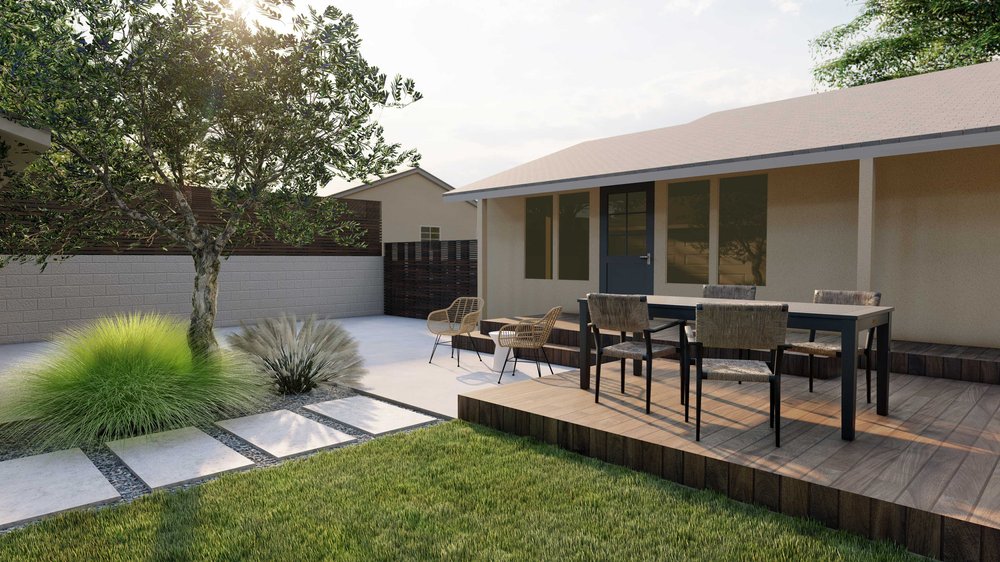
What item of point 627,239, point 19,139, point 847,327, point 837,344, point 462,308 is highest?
point 19,139

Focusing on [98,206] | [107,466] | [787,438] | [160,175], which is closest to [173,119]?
[160,175]

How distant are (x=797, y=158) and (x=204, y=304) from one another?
5802 millimetres

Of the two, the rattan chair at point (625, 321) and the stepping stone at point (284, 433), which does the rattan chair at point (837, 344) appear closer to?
the rattan chair at point (625, 321)

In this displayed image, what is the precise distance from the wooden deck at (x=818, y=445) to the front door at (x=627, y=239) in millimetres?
3280

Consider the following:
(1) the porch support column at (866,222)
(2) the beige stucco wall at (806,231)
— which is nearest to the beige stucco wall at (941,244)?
(2) the beige stucco wall at (806,231)

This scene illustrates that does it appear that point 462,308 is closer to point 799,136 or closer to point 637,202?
point 637,202

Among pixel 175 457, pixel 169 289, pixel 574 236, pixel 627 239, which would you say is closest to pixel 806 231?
pixel 627 239

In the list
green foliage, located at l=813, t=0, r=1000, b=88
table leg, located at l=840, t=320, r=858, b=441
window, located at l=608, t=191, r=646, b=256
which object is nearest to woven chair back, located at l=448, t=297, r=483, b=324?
window, located at l=608, t=191, r=646, b=256

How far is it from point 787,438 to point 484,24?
5.46 m

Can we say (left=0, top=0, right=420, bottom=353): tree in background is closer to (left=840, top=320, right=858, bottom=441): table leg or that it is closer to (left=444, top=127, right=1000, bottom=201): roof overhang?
(left=444, top=127, right=1000, bottom=201): roof overhang

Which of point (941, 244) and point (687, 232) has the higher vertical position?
point (687, 232)

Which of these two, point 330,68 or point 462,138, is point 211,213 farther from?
point 330,68

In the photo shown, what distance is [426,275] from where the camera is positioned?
12.0m

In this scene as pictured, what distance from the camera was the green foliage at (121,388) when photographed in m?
3.90
